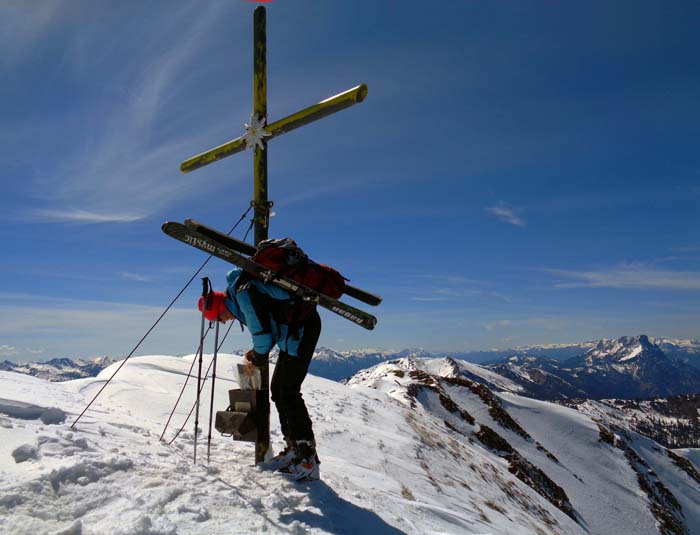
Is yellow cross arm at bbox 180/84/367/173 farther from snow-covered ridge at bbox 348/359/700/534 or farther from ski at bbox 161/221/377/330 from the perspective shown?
snow-covered ridge at bbox 348/359/700/534

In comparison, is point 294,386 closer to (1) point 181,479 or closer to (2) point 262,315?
(2) point 262,315

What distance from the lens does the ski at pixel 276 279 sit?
5957 millimetres

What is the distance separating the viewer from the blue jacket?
6250 mm

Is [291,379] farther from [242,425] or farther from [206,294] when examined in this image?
[206,294]

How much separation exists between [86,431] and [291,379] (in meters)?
3.41

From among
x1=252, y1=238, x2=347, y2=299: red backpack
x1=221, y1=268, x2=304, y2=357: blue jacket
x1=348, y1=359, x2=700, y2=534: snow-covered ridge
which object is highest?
x1=252, y1=238, x2=347, y2=299: red backpack

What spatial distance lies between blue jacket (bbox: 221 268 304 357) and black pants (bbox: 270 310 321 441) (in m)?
0.11

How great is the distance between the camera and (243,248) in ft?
22.1

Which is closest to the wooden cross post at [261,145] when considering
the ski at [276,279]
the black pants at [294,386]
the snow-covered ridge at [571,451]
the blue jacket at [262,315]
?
the black pants at [294,386]

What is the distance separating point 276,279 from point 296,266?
→ 362 mm

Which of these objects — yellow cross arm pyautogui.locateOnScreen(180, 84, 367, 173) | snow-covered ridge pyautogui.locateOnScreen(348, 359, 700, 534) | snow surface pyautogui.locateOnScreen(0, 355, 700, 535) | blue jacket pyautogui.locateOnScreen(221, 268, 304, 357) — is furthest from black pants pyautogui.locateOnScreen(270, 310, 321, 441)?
snow-covered ridge pyautogui.locateOnScreen(348, 359, 700, 534)

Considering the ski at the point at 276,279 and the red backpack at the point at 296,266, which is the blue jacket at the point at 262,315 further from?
the red backpack at the point at 296,266

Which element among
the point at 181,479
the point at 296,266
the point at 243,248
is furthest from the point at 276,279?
the point at 181,479

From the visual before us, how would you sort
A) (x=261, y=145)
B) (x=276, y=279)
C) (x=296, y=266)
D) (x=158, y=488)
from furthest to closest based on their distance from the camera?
(x=261, y=145), (x=296, y=266), (x=276, y=279), (x=158, y=488)
